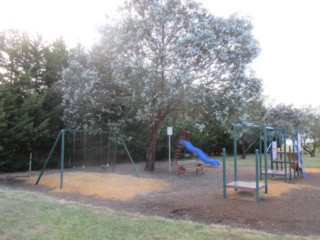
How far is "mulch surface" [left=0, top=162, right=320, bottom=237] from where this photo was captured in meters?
5.18

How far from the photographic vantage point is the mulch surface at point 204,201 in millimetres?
5176

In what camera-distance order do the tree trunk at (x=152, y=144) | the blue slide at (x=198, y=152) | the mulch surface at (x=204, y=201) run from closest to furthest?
the mulch surface at (x=204, y=201) < the tree trunk at (x=152, y=144) < the blue slide at (x=198, y=152)

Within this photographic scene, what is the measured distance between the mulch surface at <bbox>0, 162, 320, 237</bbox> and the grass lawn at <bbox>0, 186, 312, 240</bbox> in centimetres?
57

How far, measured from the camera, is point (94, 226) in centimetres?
456

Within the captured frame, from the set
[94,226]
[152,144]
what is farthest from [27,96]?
[94,226]

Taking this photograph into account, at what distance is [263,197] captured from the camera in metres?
7.33

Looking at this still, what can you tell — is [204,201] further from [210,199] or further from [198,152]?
[198,152]

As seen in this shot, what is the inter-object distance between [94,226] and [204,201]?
309 cm

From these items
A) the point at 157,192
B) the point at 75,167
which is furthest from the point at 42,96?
the point at 157,192

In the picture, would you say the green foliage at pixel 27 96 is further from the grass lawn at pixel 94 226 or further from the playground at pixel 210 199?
the grass lawn at pixel 94 226

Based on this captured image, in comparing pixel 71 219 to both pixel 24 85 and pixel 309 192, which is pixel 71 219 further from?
pixel 24 85

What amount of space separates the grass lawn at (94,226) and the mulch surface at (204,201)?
572 mm

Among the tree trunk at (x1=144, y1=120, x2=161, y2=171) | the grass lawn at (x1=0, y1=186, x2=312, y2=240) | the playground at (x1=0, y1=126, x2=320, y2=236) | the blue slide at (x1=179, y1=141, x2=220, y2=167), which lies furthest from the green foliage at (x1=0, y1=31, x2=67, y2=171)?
the grass lawn at (x1=0, y1=186, x2=312, y2=240)

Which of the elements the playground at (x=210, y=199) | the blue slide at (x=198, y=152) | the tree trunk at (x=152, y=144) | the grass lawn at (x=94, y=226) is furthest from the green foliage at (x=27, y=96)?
the grass lawn at (x=94, y=226)
